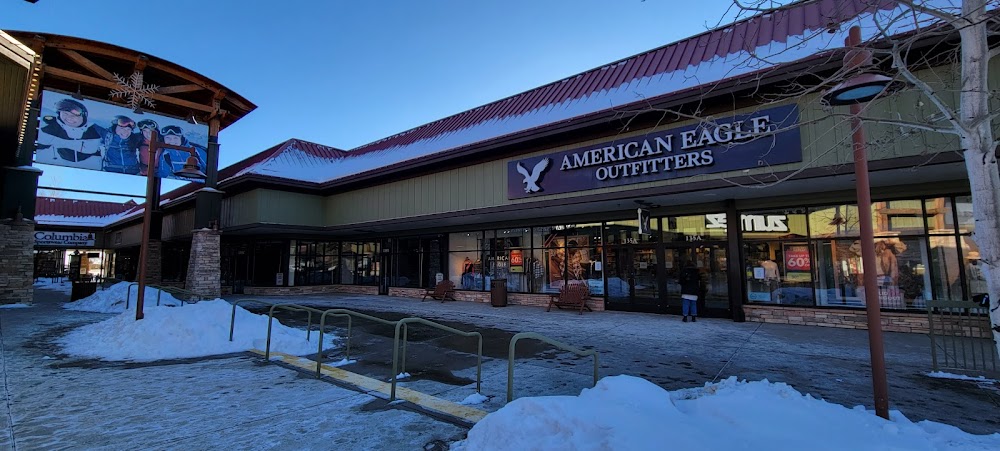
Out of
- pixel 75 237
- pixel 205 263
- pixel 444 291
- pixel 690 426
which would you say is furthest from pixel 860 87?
pixel 75 237

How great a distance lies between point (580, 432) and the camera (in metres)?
3.39

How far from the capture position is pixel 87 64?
1636 cm

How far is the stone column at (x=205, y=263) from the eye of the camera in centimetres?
1816

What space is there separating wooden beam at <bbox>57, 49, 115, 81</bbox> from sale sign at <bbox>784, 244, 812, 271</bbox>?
24141 mm

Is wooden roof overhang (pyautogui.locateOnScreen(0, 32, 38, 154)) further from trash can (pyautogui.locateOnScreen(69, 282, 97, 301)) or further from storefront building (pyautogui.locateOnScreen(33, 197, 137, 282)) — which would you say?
storefront building (pyautogui.locateOnScreen(33, 197, 137, 282))

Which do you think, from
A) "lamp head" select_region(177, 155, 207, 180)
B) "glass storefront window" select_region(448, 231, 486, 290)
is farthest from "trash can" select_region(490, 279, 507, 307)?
"lamp head" select_region(177, 155, 207, 180)

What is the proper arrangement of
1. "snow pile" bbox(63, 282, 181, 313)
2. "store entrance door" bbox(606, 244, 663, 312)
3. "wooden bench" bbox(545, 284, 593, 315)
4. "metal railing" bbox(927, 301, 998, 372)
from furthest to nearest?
"snow pile" bbox(63, 282, 181, 313) < "wooden bench" bbox(545, 284, 593, 315) < "store entrance door" bbox(606, 244, 663, 312) < "metal railing" bbox(927, 301, 998, 372)

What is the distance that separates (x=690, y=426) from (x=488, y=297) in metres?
14.6

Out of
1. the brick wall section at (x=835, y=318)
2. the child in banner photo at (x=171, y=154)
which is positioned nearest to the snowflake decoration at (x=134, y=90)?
the child in banner photo at (x=171, y=154)

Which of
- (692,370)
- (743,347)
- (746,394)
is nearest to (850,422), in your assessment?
(746,394)

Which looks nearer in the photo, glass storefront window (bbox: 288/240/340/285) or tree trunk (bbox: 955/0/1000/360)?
tree trunk (bbox: 955/0/1000/360)

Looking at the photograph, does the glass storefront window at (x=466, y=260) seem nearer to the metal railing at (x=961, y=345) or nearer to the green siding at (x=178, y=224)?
the metal railing at (x=961, y=345)

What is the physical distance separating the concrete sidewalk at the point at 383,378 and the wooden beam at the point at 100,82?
32.8 feet

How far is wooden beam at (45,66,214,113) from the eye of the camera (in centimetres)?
1566
